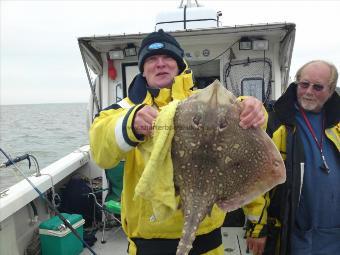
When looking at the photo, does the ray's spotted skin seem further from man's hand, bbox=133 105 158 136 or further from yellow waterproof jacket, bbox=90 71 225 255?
yellow waterproof jacket, bbox=90 71 225 255

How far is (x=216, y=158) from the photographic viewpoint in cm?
171

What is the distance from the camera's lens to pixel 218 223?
2.31 metres

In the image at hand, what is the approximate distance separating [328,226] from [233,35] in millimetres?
3604

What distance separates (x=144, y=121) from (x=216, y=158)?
409 millimetres

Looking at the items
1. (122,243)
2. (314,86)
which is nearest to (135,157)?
(314,86)

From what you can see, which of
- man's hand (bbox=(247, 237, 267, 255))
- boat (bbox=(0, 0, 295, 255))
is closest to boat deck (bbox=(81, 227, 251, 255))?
boat (bbox=(0, 0, 295, 255))

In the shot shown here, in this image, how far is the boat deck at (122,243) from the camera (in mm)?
4592

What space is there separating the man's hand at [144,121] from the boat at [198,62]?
3.20 meters

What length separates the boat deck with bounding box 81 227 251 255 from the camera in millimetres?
4592

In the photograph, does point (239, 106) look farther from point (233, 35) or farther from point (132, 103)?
point (233, 35)

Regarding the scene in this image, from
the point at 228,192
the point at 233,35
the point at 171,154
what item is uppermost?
the point at 233,35

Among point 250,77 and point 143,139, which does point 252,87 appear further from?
point 143,139

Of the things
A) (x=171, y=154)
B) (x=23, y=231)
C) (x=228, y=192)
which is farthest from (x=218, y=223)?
(x=23, y=231)

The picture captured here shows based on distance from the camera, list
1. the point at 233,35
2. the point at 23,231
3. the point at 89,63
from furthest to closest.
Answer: the point at 89,63 → the point at 233,35 → the point at 23,231
